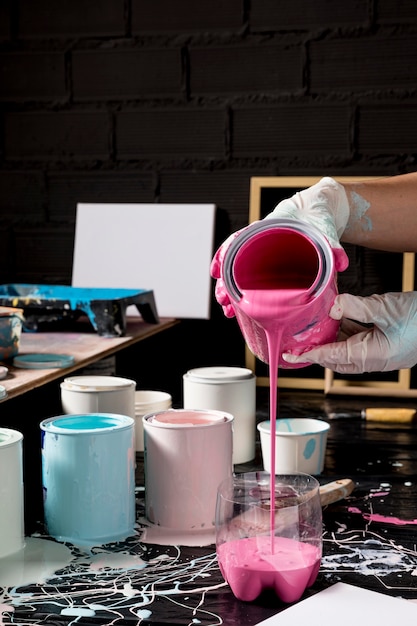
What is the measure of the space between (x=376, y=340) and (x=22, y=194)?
2.06m

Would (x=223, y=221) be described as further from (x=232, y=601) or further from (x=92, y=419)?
(x=232, y=601)

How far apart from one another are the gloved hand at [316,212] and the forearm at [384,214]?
4 cm

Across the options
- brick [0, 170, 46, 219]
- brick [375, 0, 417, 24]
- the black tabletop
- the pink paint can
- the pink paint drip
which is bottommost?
the black tabletop

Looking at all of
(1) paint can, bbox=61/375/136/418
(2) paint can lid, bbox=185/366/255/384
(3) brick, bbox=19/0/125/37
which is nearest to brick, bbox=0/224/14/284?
(3) brick, bbox=19/0/125/37

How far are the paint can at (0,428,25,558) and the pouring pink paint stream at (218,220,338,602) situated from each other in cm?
34

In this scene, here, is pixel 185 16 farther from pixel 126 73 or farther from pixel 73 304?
pixel 73 304

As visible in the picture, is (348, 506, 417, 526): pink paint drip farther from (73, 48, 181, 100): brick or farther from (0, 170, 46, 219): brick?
(0, 170, 46, 219): brick

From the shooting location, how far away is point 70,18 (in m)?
3.05

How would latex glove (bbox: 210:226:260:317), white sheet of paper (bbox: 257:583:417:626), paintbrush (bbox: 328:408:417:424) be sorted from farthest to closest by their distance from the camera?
paintbrush (bbox: 328:408:417:424)
latex glove (bbox: 210:226:260:317)
white sheet of paper (bbox: 257:583:417:626)

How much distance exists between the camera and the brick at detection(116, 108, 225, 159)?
9.72 feet

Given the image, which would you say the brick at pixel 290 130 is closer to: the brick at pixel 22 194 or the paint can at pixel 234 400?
the brick at pixel 22 194

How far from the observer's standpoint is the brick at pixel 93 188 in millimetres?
3047

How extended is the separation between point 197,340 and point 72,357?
Answer: 1071mm

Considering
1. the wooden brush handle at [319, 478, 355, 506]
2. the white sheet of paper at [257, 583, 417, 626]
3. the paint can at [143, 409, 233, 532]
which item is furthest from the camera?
the wooden brush handle at [319, 478, 355, 506]
